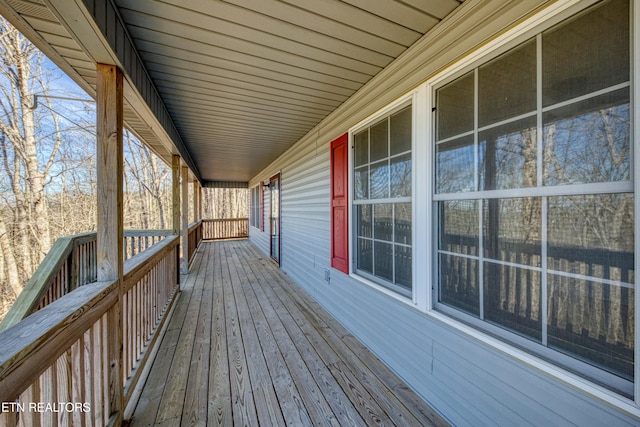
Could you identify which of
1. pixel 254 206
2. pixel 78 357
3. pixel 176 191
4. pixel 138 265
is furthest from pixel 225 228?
pixel 78 357

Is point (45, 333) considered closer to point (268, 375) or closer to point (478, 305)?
point (268, 375)

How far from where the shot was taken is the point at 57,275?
7.89 feet

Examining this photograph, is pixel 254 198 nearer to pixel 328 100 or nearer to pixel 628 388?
pixel 328 100

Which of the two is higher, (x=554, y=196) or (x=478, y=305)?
(x=554, y=196)

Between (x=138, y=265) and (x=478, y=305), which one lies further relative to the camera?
(x=138, y=265)

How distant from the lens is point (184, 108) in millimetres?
2945

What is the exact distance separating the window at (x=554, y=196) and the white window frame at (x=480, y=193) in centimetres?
4

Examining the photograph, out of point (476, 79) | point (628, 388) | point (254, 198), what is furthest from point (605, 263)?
point (254, 198)

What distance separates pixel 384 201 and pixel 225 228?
34.3ft

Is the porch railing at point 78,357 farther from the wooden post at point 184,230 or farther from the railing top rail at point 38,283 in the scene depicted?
the wooden post at point 184,230

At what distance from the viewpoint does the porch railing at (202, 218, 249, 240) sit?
11039mm

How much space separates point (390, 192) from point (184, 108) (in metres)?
2.62

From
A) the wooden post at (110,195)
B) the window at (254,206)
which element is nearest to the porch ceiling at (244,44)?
the wooden post at (110,195)

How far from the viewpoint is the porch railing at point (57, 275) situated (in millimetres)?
1899
